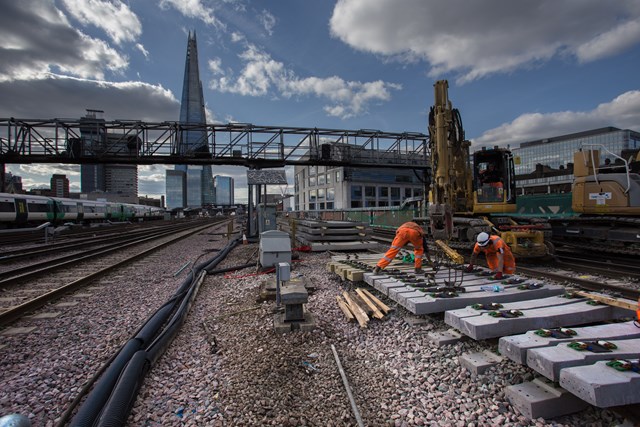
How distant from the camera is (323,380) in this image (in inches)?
144

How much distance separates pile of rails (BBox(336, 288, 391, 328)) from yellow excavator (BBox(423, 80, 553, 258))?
154 inches

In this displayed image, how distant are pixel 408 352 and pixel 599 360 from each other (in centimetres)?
188

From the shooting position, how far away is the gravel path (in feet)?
9.95

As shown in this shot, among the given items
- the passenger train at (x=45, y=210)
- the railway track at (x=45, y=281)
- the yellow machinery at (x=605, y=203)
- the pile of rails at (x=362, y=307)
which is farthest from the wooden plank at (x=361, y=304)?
the passenger train at (x=45, y=210)

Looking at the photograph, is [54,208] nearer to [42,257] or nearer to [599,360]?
[42,257]

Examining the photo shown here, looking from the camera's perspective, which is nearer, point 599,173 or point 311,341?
point 311,341

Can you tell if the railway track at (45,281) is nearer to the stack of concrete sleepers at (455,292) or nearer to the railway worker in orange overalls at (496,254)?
the stack of concrete sleepers at (455,292)

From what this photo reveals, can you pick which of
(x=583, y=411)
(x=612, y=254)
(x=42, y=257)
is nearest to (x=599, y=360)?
(x=583, y=411)

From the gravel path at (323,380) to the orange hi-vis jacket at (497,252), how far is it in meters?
2.30

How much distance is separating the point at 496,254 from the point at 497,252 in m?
0.17

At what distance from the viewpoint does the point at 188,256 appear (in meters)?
14.3

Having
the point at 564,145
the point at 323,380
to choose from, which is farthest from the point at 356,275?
the point at 564,145

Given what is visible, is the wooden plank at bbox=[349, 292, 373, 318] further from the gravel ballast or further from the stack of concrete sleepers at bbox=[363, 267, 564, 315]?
the stack of concrete sleepers at bbox=[363, 267, 564, 315]

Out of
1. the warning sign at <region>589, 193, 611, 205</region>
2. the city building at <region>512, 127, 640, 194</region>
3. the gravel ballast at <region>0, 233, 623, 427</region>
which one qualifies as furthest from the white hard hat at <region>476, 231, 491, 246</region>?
the city building at <region>512, 127, 640, 194</region>
